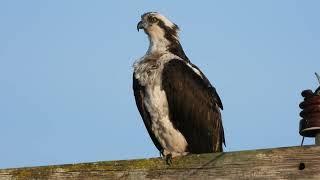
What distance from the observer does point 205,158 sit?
3520mm

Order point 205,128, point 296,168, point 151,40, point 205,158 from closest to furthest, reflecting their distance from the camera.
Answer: point 296,168 → point 205,158 → point 205,128 → point 151,40

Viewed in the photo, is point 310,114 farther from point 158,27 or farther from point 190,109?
point 158,27

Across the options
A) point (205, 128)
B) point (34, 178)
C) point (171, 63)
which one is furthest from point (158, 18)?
point (34, 178)

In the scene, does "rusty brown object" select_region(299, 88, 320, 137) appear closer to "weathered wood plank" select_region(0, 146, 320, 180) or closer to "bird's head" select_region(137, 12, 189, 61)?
"weathered wood plank" select_region(0, 146, 320, 180)

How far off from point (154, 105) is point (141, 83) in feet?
1.12

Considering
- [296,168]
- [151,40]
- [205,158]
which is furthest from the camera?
[151,40]

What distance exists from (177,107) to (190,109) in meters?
0.16

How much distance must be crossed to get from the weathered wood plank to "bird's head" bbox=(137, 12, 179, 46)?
5.39 m

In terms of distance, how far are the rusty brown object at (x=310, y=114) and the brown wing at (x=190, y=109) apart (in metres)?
3.01

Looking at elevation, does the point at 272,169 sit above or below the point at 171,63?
below

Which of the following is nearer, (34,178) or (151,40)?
(34,178)

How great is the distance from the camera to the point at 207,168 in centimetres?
348

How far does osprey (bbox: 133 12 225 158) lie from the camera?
24.3 ft

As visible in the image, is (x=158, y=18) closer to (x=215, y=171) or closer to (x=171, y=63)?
(x=171, y=63)
